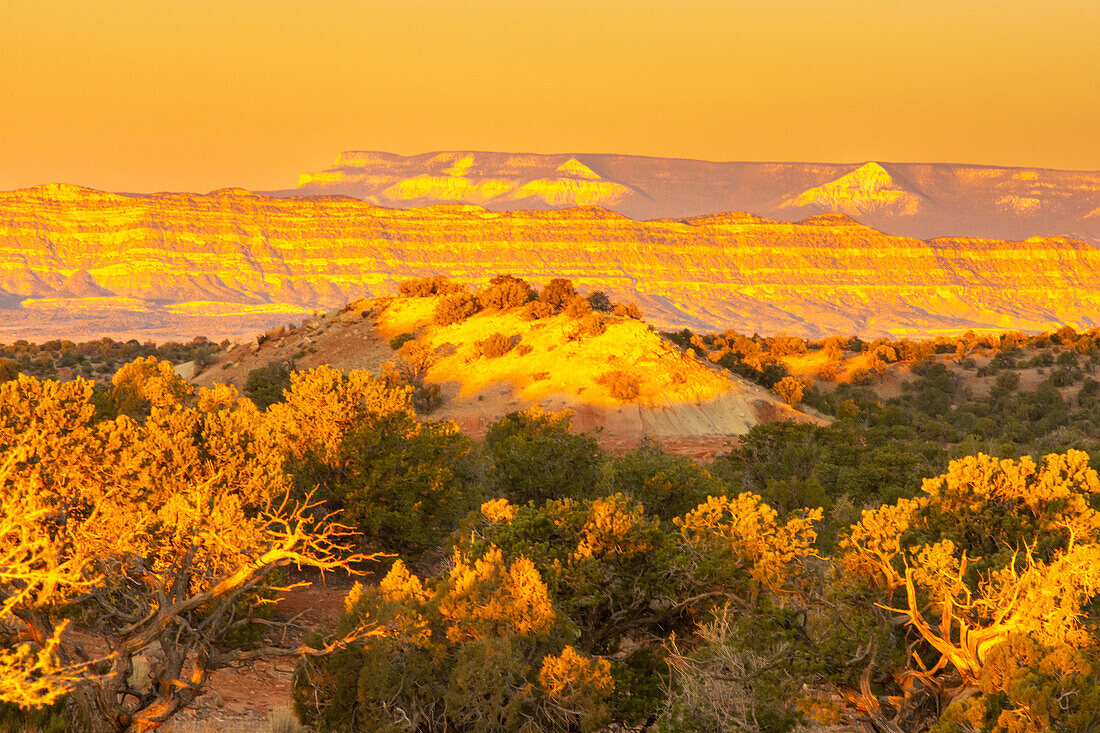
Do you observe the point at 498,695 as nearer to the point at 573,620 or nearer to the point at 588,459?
the point at 573,620

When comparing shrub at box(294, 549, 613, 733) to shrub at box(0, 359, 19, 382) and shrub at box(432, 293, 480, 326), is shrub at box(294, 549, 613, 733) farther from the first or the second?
shrub at box(0, 359, 19, 382)

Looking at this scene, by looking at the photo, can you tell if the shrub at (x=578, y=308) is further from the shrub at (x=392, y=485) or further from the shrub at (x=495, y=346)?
the shrub at (x=392, y=485)

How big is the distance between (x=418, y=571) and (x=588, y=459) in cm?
501

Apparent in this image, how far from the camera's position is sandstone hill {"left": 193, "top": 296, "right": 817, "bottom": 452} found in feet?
153

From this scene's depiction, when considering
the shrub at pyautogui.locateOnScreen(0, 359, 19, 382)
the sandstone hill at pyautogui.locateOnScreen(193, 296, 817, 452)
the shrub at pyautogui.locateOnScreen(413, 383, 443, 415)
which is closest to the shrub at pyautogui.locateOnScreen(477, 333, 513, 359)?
the sandstone hill at pyautogui.locateOnScreen(193, 296, 817, 452)

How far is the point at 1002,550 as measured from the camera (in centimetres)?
1325

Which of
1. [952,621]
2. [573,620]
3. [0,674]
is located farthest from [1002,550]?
[0,674]

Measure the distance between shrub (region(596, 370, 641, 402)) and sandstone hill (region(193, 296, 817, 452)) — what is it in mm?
Answer: 55

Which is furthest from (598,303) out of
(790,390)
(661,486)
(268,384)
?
(661,486)

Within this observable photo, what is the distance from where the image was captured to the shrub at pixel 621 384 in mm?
47594

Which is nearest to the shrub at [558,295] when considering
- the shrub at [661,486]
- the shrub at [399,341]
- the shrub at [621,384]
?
the shrub at [399,341]

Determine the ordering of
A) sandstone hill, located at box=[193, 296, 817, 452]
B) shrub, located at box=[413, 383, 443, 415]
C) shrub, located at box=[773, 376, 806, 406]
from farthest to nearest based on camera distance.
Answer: shrub, located at box=[773, 376, 806, 406] < shrub, located at box=[413, 383, 443, 415] < sandstone hill, located at box=[193, 296, 817, 452]

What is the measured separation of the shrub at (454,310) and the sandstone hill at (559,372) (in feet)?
1.26

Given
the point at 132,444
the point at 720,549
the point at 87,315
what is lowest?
the point at 87,315
